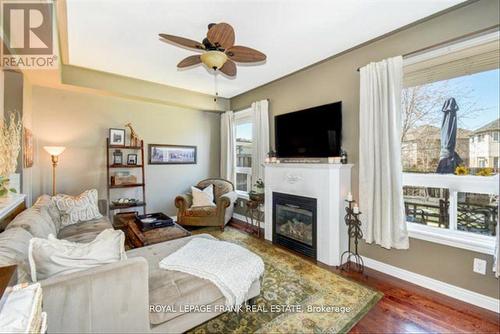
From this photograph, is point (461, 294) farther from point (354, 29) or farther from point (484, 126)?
point (354, 29)

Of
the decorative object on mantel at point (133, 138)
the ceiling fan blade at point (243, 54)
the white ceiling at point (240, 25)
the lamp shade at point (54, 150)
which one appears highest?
the white ceiling at point (240, 25)

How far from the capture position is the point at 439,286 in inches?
90.2

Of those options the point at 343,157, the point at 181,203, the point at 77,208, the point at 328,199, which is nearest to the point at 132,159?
the point at 181,203

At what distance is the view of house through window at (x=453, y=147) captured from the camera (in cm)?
208

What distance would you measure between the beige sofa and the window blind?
286 cm

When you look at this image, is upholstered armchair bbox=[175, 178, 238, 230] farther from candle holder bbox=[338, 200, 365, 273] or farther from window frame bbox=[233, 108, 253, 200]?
candle holder bbox=[338, 200, 365, 273]

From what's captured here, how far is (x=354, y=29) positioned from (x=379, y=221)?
209 cm

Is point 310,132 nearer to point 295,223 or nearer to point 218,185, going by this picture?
point 295,223

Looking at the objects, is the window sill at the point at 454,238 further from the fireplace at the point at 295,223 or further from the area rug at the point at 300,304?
the fireplace at the point at 295,223

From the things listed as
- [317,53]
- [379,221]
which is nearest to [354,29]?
[317,53]

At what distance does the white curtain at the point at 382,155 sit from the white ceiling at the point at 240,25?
1.49 feet

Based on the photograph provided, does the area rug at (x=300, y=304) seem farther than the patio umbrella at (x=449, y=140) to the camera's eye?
No

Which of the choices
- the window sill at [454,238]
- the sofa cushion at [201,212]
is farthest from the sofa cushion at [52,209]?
the window sill at [454,238]

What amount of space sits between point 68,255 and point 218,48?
193 cm
